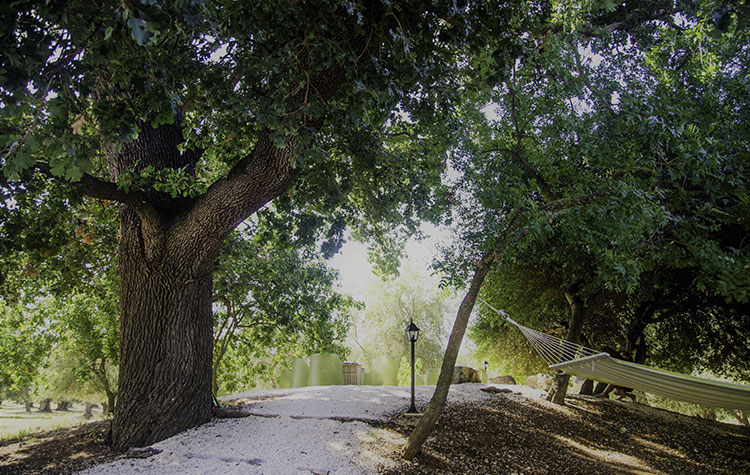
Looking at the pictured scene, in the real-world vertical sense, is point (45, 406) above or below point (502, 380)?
below

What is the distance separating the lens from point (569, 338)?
8.44 metres

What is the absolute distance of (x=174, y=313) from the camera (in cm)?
478

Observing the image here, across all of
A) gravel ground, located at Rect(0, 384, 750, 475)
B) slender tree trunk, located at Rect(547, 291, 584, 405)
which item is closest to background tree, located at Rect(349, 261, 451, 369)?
slender tree trunk, located at Rect(547, 291, 584, 405)

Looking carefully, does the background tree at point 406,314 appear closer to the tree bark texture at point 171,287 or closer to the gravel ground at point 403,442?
the gravel ground at point 403,442

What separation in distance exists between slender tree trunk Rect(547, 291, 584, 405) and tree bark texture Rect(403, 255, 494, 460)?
4.32 metres

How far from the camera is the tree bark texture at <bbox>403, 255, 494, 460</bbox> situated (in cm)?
452

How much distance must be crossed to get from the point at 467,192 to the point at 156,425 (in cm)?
542

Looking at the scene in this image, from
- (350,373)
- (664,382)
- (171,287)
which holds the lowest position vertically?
(350,373)

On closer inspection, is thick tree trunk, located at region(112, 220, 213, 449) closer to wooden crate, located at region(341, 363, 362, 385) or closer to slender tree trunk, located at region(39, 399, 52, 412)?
wooden crate, located at region(341, 363, 362, 385)

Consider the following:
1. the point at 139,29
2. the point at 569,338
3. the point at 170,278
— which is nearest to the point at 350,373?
the point at 569,338

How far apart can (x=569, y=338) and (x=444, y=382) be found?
193 inches

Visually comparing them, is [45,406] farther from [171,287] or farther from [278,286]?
[171,287]

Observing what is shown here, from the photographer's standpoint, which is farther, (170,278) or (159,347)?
(170,278)

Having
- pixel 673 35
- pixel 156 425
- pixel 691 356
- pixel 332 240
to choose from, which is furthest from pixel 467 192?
pixel 691 356
